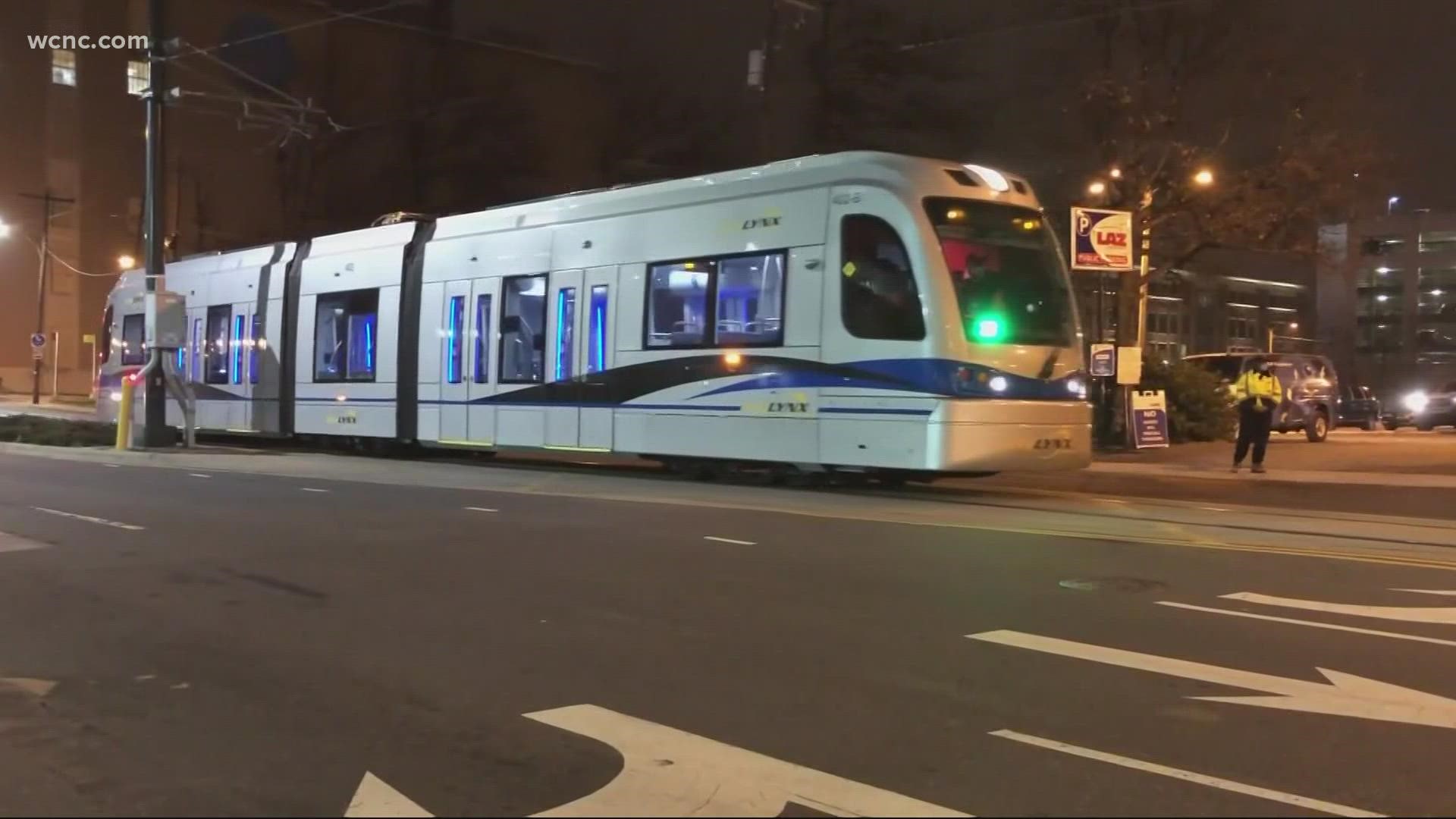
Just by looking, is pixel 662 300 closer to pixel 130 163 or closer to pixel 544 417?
pixel 544 417

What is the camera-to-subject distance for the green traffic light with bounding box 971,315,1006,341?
13.0 m

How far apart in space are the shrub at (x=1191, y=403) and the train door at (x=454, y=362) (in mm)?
15036

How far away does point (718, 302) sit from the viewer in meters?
14.9

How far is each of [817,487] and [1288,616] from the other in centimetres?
799

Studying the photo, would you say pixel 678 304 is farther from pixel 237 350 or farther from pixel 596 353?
pixel 237 350

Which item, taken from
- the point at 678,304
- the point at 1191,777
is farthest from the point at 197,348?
the point at 1191,777

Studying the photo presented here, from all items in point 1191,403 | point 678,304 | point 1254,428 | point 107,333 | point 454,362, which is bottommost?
point 1254,428

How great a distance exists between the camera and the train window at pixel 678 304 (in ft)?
49.5

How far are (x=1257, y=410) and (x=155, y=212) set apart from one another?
18.7 metres

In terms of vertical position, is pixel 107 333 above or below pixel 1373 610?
above

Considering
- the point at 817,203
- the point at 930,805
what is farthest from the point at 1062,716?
the point at 817,203

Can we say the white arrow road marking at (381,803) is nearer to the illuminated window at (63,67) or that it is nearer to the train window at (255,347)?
the train window at (255,347)

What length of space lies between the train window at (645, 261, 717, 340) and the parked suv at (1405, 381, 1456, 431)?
3257 centimetres

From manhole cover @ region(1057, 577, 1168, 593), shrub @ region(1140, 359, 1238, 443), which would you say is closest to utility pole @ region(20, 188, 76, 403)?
shrub @ region(1140, 359, 1238, 443)
